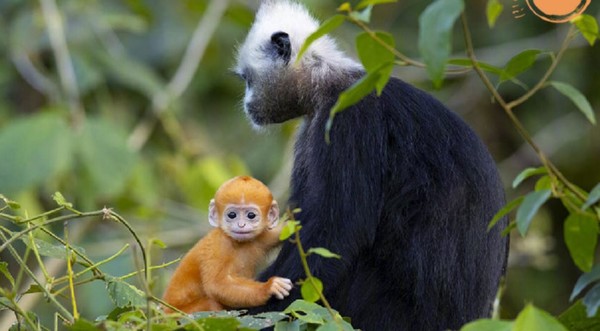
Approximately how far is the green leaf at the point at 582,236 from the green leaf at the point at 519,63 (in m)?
0.34

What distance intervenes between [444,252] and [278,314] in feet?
3.37

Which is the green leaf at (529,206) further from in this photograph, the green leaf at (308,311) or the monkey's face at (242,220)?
the monkey's face at (242,220)

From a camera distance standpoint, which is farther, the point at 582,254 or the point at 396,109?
the point at 396,109

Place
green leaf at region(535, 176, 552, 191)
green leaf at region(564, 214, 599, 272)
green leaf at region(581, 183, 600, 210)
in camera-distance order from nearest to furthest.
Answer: green leaf at region(581, 183, 600, 210) < green leaf at region(564, 214, 599, 272) < green leaf at region(535, 176, 552, 191)

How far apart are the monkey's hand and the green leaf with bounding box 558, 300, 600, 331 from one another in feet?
3.59

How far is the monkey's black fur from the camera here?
3791 millimetres

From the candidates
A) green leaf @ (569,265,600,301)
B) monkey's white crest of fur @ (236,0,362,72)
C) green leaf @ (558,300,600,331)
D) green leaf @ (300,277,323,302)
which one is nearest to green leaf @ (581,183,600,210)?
green leaf @ (569,265,600,301)

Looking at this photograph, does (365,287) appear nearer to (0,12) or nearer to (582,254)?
(582,254)

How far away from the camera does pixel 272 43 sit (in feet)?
14.7

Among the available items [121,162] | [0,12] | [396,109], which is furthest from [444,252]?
[0,12]

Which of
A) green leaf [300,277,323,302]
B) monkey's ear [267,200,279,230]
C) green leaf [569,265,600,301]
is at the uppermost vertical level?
green leaf [569,265,600,301]

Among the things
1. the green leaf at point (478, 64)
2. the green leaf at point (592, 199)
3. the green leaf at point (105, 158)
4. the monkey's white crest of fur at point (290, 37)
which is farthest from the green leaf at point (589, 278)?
the green leaf at point (105, 158)

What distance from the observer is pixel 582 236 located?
8.20 feet

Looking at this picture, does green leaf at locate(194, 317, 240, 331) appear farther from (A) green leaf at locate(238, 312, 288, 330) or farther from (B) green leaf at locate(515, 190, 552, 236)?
(B) green leaf at locate(515, 190, 552, 236)
